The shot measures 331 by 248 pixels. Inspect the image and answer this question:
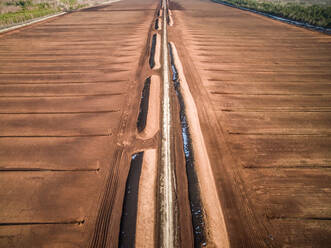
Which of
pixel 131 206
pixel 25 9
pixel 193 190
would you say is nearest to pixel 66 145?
pixel 131 206

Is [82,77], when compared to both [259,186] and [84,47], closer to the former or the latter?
[84,47]

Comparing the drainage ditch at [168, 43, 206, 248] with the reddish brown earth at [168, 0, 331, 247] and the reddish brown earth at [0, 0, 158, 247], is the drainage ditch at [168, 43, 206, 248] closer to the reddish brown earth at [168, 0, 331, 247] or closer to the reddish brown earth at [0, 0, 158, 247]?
the reddish brown earth at [168, 0, 331, 247]

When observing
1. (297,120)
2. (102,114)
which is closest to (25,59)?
(102,114)

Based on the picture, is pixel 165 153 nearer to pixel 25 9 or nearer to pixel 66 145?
pixel 66 145

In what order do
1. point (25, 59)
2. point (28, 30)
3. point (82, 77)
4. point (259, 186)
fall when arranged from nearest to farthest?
point (259, 186) < point (82, 77) < point (25, 59) < point (28, 30)

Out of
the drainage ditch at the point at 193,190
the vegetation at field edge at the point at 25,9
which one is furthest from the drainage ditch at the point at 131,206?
the vegetation at field edge at the point at 25,9

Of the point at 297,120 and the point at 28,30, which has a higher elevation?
the point at 28,30

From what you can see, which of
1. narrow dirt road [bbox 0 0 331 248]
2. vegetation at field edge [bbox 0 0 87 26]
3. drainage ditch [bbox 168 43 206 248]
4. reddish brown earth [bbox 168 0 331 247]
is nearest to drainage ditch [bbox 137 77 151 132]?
narrow dirt road [bbox 0 0 331 248]
